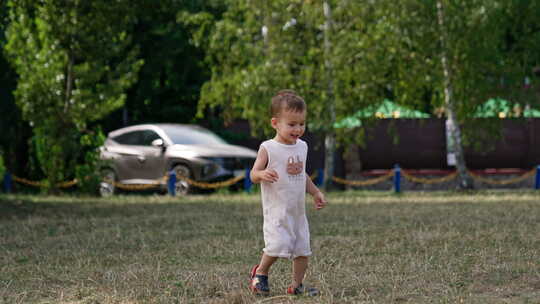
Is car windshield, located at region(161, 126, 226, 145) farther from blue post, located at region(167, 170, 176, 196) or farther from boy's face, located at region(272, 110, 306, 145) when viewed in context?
boy's face, located at region(272, 110, 306, 145)

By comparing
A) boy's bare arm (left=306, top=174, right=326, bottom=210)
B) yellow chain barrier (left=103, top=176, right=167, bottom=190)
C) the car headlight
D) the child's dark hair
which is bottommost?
yellow chain barrier (left=103, top=176, right=167, bottom=190)

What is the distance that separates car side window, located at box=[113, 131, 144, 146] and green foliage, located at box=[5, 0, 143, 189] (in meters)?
1.10

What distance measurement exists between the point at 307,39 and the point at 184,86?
20.0ft

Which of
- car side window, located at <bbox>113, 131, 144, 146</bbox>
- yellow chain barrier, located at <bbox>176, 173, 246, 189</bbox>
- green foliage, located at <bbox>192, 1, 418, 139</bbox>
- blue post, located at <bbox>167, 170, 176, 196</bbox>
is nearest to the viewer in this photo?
blue post, located at <bbox>167, 170, 176, 196</bbox>

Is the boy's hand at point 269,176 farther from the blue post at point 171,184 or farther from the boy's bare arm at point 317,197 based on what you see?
the blue post at point 171,184

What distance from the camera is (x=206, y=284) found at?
6.87m

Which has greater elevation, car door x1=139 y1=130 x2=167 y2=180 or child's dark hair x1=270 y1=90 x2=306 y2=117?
child's dark hair x1=270 y1=90 x2=306 y2=117

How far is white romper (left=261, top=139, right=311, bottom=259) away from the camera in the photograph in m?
6.33

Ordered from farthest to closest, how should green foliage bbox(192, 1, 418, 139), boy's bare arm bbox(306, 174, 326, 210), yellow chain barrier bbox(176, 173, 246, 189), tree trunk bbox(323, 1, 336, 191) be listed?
tree trunk bbox(323, 1, 336, 191)
green foliage bbox(192, 1, 418, 139)
yellow chain barrier bbox(176, 173, 246, 189)
boy's bare arm bbox(306, 174, 326, 210)

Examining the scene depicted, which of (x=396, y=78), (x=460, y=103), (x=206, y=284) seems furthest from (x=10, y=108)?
(x=206, y=284)

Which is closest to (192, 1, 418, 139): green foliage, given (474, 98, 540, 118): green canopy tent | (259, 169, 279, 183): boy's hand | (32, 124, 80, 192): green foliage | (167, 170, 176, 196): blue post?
(474, 98, 540, 118): green canopy tent

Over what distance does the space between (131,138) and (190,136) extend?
155 centimetres

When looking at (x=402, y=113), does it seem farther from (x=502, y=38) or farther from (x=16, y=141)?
(x=16, y=141)

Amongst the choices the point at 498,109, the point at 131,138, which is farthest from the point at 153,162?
the point at 498,109
